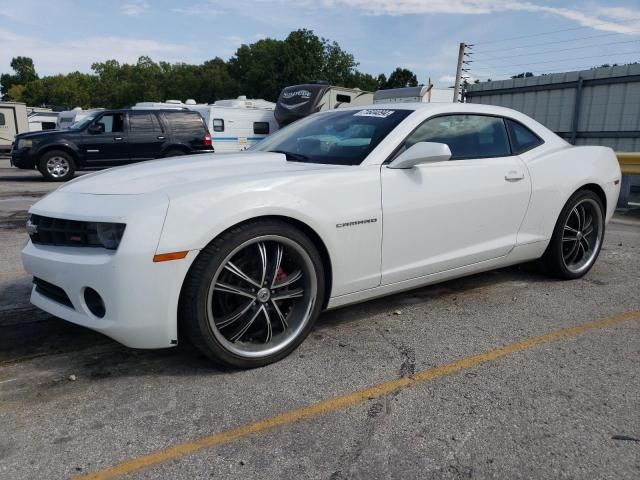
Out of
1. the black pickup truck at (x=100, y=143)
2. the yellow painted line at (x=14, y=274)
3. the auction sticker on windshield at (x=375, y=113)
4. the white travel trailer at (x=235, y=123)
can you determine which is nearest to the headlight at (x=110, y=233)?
the auction sticker on windshield at (x=375, y=113)

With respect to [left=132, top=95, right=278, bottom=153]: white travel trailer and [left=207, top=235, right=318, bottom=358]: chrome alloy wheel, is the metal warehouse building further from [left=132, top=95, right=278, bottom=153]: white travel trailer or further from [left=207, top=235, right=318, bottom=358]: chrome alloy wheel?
[left=207, top=235, right=318, bottom=358]: chrome alloy wheel

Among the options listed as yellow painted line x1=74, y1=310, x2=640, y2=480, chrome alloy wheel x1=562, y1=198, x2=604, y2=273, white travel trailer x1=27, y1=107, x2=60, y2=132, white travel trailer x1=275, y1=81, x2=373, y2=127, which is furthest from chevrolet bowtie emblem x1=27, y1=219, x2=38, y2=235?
white travel trailer x1=27, y1=107, x2=60, y2=132

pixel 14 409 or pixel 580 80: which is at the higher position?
pixel 580 80

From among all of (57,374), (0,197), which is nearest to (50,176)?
(0,197)

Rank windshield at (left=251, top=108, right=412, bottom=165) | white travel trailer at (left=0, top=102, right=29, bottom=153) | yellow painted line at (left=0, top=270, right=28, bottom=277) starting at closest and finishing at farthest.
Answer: windshield at (left=251, top=108, right=412, bottom=165) → yellow painted line at (left=0, top=270, right=28, bottom=277) → white travel trailer at (left=0, top=102, right=29, bottom=153)

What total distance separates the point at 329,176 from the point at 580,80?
1226 cm

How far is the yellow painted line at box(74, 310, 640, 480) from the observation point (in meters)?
1.96

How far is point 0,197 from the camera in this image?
9875 mm

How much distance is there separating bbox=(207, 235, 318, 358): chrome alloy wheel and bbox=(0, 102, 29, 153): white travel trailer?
24633mm

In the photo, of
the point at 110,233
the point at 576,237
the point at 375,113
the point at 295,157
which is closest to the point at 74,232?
the point at 110,233

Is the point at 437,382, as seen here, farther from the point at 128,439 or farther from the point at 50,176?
the point at 50,176

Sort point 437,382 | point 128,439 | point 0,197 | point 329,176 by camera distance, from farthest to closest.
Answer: point 0,197
point 329,176
point 437,382
point 128,439

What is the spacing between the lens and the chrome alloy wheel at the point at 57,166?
41.5 ft

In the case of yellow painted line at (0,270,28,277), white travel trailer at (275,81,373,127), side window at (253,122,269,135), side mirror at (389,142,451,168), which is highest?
white travel trailer at (275,81,373,127)
